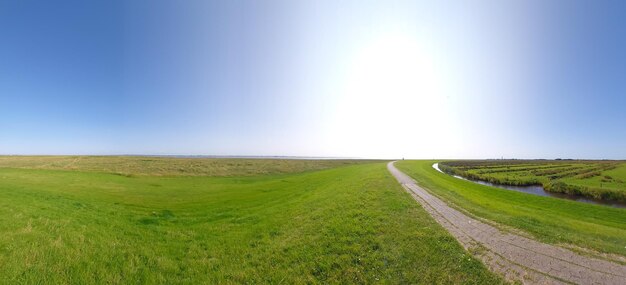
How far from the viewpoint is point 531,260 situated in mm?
7992

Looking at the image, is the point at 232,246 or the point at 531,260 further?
the point at 232,246

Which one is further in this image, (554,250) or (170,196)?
(170,196)

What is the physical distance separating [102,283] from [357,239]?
8.34 meters

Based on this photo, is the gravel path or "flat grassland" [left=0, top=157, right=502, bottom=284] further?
"flat grassland" [left=0, top=157, right=502, bottom=284]

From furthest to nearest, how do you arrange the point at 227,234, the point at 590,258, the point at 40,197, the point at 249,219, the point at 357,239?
the point at 40,197 → the point at 249,219 → the point at 227,234 → the point at 357,239 → the point at 590,258

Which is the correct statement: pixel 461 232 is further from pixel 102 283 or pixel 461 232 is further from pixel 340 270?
pixel 102 283

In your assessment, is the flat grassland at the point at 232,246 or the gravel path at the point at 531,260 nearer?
the gravel path at the point at 531,260

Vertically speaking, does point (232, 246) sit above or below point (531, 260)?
Result: below

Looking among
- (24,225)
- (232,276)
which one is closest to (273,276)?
(232,276)

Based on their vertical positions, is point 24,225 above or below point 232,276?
above

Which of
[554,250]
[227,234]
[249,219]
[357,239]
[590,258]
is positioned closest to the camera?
[590,258]

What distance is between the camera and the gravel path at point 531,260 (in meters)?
6.98

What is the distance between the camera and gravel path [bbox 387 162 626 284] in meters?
6.98

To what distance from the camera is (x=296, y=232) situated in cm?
1216
